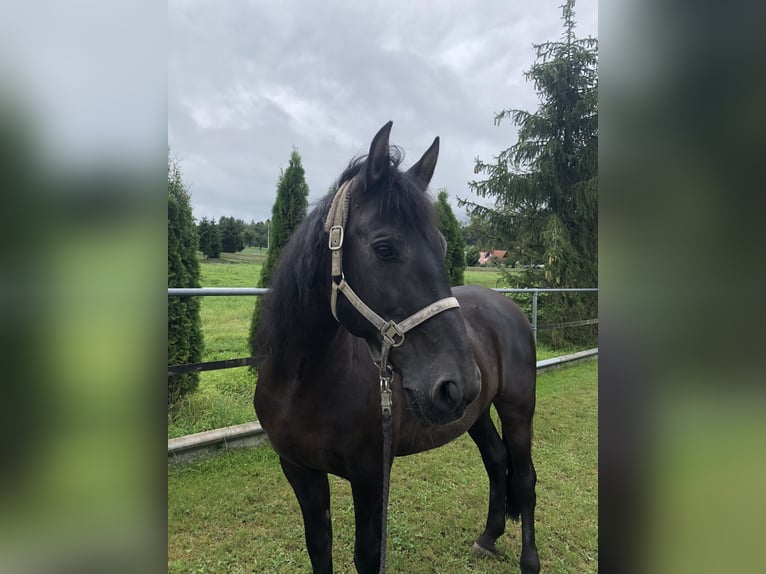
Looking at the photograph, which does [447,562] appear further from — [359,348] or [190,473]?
[190,473]

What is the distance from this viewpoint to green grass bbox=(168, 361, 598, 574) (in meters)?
2.57

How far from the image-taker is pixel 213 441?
Answer: 3660 millimetres

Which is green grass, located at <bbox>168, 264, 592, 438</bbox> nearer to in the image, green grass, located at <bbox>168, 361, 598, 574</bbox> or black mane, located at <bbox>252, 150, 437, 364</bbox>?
green grass, located at <bbox>168, 361, 598, 574</bbox>

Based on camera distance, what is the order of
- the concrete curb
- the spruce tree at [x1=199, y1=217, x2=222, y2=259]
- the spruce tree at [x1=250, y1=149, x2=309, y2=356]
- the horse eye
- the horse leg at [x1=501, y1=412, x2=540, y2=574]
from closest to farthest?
1. the horse eye
2. the horse leg at [x1=501, y1=412, x2=540, y2=574]
3. the concrete curb
4. the spruce tree at [x1=250, y1=149, x2=309, y2=356]
5. the spruce tree at [x1=199, y1=217, x2=222, y2=259]

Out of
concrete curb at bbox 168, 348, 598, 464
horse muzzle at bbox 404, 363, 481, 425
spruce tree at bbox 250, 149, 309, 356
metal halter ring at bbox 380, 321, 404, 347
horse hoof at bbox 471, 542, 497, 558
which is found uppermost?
spruce tree at bbox 250, 149, 309, 356

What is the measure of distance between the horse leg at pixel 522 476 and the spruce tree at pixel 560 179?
811 cm

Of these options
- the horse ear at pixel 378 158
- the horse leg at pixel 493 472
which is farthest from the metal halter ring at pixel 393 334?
the horse leg at pixel 493 472

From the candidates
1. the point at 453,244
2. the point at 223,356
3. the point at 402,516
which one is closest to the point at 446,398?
the point at 402,516

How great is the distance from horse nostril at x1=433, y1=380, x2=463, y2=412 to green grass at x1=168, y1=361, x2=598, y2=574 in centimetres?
182

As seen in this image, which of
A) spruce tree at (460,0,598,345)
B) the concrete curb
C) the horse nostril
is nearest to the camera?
the horse nostril

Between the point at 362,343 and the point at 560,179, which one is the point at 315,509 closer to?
the point at 362,343

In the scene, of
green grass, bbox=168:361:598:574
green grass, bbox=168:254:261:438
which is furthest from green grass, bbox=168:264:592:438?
green grass, bbox=168:361:598:574
